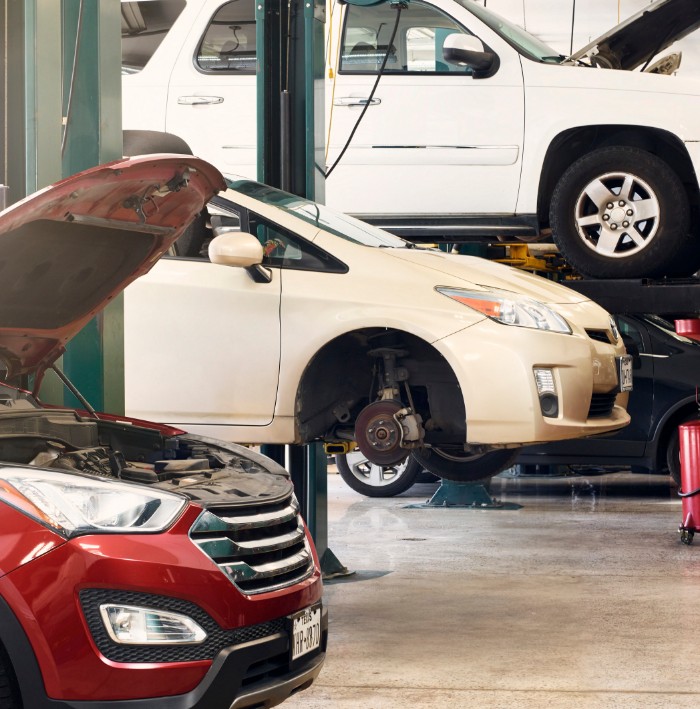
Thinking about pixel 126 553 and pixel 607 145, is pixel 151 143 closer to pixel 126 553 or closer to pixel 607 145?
pixel 607 145

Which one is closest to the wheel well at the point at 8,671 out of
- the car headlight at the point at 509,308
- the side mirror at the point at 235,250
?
the side mirror at the point at 235,250

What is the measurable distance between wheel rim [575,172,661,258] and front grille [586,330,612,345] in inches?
29.9

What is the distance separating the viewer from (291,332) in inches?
208

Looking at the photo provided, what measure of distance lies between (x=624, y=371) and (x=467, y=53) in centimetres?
192

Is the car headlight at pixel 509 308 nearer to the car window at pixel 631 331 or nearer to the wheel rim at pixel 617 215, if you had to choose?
the wheel rim at pixel 617 215

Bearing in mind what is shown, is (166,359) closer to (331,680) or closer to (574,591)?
(331,680)

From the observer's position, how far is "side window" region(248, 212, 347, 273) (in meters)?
5.39

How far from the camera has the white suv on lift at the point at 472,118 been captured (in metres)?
6.13

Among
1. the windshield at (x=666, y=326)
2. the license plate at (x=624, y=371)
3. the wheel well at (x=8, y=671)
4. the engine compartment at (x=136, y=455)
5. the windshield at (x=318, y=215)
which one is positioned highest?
the windshield at (x=318, y=215)

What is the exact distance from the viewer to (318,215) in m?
5.69

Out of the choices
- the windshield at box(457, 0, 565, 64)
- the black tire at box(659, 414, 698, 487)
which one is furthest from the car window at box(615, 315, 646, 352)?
the windshield at box(457, 0, 565, 64)

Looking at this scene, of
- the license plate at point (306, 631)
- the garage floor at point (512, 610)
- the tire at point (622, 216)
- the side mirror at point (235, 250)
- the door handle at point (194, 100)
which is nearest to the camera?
the license plate at point (306, 631)

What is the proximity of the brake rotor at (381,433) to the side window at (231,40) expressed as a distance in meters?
2.52

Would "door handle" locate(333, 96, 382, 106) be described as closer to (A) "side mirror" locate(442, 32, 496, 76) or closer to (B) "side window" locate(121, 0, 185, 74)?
(A) "side mirror" locate(442, 32, 496, 76)
